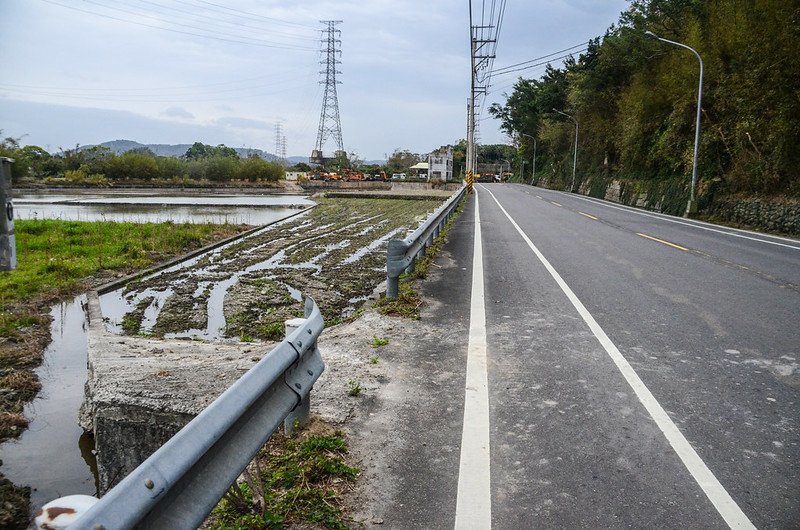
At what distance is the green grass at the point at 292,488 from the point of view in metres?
2.86

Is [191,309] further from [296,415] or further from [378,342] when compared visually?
[296,415]

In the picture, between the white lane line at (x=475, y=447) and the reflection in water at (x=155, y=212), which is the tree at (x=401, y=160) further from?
the white lane line at (x=475, y=447)

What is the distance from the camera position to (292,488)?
3.12 meters

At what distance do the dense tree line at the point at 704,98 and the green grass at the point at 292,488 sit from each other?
2085cm

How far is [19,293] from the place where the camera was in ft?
35.4

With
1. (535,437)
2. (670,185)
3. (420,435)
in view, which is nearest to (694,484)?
(535,437)

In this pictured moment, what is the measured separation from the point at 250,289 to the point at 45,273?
17.0 ft

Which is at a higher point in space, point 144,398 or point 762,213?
point 762,213

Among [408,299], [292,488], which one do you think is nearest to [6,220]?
[292,488]

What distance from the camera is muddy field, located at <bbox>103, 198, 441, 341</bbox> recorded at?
854cm

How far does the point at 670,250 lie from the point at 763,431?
9.52 m

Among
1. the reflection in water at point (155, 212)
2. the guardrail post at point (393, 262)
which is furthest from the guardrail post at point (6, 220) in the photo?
the reflection in water at point (155, 212)

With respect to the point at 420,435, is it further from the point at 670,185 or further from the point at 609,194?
the point at 609,194

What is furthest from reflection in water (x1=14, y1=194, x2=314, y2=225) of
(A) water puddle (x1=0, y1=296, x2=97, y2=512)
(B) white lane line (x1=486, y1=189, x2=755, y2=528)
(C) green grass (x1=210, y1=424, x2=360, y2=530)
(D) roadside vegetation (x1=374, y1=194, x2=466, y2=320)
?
(C) green grass (x1=210, y1=424, x2=360, y2=530)
